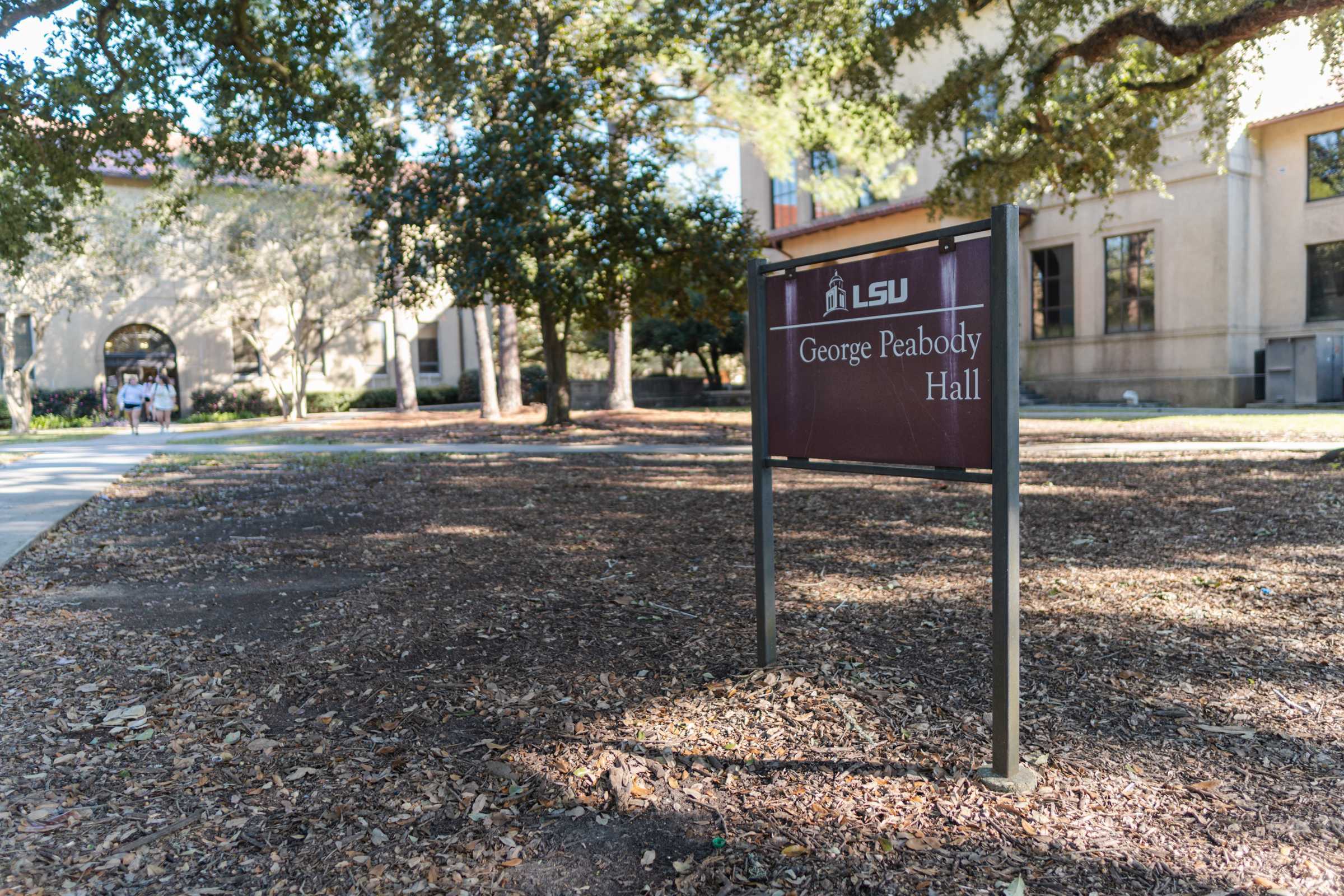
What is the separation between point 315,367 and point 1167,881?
121 ft

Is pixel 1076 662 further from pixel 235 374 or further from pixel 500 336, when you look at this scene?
pixel 235 374

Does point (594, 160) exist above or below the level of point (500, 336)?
above

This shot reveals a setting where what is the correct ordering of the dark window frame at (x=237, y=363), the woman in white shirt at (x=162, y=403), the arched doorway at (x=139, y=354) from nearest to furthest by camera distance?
the woman in white shirt at (x=162, y=403) → the arched doorway at (x=139, y=354) → the dark window frame at (x=237, y=363)

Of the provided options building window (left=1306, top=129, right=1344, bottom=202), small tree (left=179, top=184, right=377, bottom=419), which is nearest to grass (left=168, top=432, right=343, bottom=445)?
small tree (left=179, top=184, right=377, bottom=419)

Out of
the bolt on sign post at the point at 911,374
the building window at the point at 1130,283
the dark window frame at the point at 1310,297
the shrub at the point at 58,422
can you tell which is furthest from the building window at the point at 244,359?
the bolt on sign post at the point at 911,374

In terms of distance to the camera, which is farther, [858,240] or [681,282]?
[858,240]

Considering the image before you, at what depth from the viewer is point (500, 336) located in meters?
24.9

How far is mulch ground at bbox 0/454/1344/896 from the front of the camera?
2.71 m

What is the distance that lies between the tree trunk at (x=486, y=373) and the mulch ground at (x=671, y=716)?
17433 mm

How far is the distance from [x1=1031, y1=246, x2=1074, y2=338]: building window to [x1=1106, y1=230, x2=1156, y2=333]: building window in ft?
3.76

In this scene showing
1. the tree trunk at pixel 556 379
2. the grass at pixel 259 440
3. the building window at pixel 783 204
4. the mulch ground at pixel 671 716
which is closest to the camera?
the mulch ground at pixel 671 716

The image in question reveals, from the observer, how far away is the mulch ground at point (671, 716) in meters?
2.71

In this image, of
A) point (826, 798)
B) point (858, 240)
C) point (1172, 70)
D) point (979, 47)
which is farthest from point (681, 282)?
point (858, 240)

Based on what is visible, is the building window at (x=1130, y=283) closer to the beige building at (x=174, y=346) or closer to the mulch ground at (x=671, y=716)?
the beige building at (x=174, y=346)
